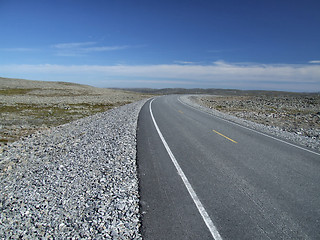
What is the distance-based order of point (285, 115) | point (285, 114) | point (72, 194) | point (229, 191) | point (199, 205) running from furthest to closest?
point (285, 114) → point (285, 115) → point (229, 191) → point (72, 194) → point (199, 205)

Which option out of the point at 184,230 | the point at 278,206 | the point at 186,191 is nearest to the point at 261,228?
the point at 278,206

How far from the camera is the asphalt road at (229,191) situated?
3871mm

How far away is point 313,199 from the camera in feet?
16.2

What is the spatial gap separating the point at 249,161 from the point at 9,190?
7960 millimetres

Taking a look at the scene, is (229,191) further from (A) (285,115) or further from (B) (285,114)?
(B) (285,114)

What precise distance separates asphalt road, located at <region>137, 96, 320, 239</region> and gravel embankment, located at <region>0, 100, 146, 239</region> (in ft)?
1.54

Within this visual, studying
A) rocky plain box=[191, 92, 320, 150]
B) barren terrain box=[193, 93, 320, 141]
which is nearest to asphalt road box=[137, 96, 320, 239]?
rocky plain box=[191, 92, 320, 150]

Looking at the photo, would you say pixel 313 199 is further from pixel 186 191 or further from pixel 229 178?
pixel 186 191

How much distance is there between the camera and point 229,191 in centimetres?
521

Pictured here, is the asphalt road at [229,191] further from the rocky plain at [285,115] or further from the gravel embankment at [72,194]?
the rocky plain at [285,115]

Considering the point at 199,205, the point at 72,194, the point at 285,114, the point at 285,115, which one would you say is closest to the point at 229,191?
the point at 199,205

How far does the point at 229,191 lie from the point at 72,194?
4110 millimetres

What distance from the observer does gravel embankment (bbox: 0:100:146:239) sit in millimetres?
3801

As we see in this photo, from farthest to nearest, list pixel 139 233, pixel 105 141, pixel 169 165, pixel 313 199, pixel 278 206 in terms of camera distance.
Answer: pixel 105 141 < pixel 169 165 < pixel 313 199 < pixel 278 206 < pixel 139 233
